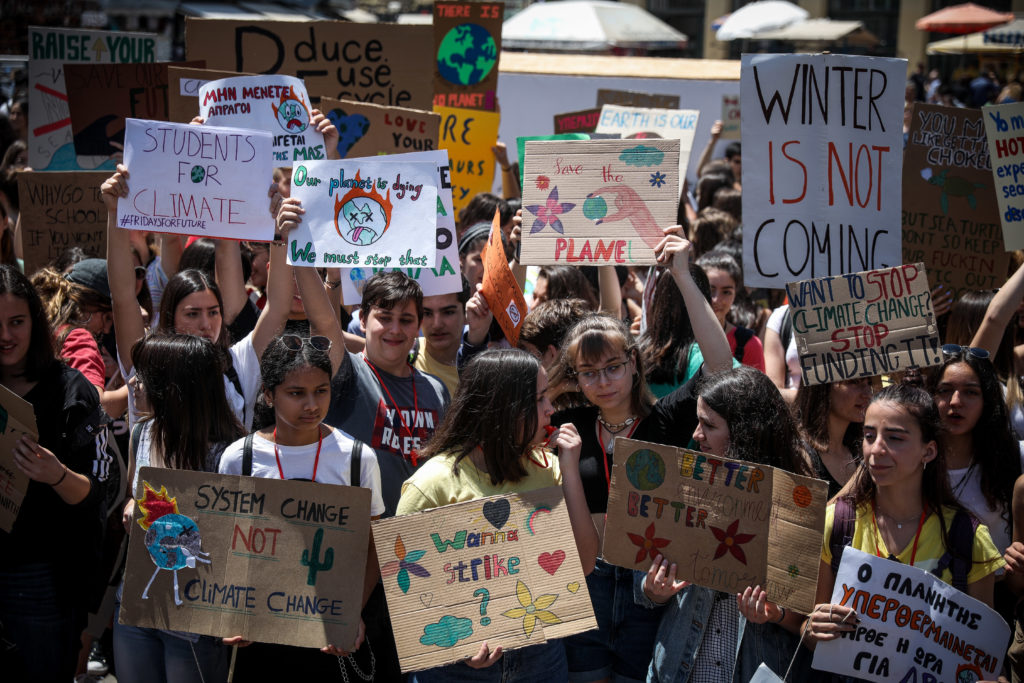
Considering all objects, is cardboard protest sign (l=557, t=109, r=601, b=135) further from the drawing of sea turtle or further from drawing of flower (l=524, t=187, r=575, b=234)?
drawing of flower (l=524, t=187, r=575, b=234)

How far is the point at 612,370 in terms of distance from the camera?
379cm

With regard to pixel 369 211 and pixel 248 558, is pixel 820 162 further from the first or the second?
pixel 248 558

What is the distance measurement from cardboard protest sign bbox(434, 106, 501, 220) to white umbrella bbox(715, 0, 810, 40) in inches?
568

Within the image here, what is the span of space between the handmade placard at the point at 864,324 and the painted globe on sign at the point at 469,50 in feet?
14.0

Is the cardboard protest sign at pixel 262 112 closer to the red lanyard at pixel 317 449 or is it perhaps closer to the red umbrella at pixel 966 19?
the red lanyard at pixel 317 449

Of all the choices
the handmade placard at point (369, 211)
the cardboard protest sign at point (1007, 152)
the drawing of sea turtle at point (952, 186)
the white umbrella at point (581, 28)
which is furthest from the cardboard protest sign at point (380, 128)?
the white umbrella at point (581, 28)

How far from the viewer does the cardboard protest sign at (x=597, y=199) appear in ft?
15.0

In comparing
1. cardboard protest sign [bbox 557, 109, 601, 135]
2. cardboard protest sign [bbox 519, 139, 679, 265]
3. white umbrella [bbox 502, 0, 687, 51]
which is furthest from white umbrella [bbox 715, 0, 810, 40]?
cardboard protest sign [bbox 519, 139, 679, 265]

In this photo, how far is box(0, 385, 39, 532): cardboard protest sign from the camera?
3480 millimetres

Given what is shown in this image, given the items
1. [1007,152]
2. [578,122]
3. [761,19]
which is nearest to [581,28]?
[761,19]

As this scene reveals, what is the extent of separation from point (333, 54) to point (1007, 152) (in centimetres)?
428

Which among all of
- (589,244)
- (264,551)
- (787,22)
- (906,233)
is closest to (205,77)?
(589,244)

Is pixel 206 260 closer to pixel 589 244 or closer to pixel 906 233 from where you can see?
pixel 589 244

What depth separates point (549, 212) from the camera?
4.72m
